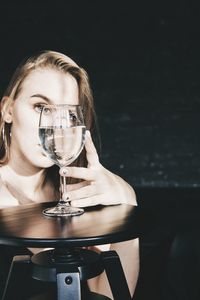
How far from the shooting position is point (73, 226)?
1117 millimetres

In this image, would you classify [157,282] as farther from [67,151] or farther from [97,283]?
[67,151]

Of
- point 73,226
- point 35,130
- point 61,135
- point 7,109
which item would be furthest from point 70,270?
point 7,109

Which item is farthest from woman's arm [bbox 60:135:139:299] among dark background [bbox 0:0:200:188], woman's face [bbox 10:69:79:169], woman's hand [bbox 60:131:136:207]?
dark background [bbox 0:0:200:188]

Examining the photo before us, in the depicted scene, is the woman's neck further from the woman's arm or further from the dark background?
the dark background

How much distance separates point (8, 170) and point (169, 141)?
47.3 inches

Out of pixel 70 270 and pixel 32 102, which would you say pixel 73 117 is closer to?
pixel 70 270

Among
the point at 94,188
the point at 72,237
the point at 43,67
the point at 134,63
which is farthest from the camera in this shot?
the point at 134,63

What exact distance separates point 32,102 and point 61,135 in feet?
2.58

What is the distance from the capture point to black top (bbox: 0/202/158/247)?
3.32 feet

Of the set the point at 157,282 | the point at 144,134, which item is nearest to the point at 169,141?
the point at 144,134

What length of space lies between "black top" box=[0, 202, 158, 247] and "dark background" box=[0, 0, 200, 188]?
1.65 m

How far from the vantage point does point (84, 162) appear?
6.66ft

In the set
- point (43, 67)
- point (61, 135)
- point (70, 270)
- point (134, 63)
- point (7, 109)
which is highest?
point (134, 63)

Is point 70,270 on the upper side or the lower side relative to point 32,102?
lower
